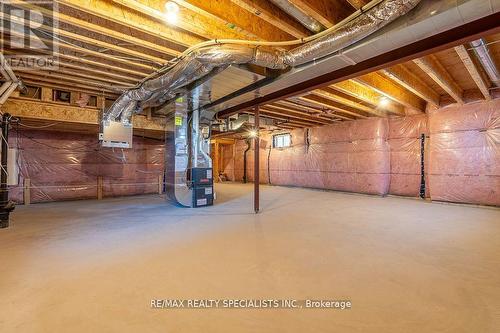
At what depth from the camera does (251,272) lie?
1856 mm

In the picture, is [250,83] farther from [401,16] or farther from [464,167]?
[464,167]

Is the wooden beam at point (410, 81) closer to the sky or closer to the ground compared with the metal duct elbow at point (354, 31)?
closer to the sky

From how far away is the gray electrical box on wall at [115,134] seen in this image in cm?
404

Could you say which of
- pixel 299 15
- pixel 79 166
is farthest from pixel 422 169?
pixel 79 166

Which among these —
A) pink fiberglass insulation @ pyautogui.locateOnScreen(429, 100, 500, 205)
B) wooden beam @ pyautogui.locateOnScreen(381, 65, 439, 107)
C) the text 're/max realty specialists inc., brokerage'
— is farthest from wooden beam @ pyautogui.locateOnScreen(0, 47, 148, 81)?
pink fiberglass insulation @ pyautogui.locateOnScreen(429, 100, 500, 205)

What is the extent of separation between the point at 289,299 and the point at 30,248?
2.55 meters

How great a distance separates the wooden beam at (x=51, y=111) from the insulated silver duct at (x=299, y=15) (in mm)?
3939

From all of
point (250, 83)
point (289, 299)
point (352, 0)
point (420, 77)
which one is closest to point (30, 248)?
point (289, 299)

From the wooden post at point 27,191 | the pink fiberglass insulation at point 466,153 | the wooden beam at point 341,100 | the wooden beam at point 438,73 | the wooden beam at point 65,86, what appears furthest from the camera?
the wooden post at point 27,191

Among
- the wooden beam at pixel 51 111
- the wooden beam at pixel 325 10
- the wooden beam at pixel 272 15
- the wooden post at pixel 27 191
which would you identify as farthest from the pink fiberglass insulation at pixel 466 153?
the wooden post at pixel 27 191

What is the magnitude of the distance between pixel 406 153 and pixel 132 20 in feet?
19.3

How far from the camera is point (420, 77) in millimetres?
3869

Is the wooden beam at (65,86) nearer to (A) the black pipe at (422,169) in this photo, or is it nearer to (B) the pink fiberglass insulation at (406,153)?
(B) the pink fiberglass insulation at (406,153)

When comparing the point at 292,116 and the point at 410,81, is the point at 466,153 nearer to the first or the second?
the point at 410,81
